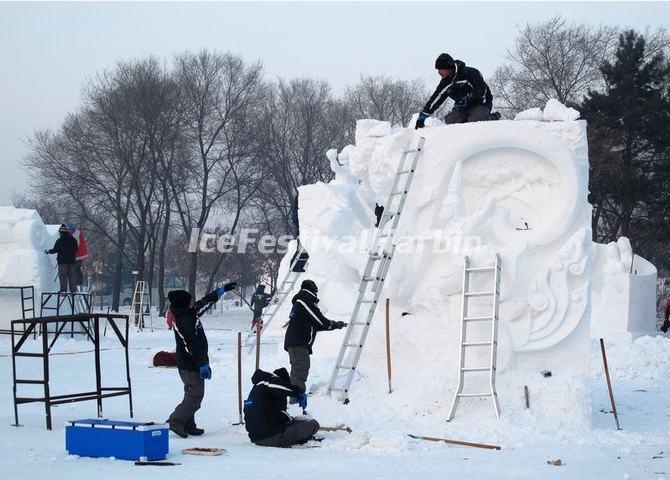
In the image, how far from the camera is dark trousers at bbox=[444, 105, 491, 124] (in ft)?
42.3

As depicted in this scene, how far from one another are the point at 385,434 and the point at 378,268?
10.6 feet

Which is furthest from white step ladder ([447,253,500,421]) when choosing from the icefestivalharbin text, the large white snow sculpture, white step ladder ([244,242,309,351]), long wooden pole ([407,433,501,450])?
white step ladder ([244,242,309,351])

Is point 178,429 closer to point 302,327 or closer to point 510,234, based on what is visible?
point 302,327

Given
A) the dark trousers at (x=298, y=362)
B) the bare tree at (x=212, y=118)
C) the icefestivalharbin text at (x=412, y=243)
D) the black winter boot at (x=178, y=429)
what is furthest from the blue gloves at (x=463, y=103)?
the bare tree at (x=212, y=118)

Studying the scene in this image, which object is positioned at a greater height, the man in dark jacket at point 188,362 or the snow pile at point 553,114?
the snow pile at point 553,114

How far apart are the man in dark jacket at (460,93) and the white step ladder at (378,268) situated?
1.72 ft

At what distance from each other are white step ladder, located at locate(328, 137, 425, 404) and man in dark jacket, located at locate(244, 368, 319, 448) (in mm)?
2062

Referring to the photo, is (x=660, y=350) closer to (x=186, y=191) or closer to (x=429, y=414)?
(x=429, y=414)

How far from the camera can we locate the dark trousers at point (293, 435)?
9.47 metres

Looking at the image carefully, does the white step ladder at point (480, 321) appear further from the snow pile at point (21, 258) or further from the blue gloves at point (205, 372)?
the snow pile at point (21, 258)

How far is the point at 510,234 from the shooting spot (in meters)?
12.3

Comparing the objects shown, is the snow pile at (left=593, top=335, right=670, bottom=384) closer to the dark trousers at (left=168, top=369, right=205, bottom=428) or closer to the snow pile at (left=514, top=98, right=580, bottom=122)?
the snow pile at (left=514, top=98, right=580, bottom=122)

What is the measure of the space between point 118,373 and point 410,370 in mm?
5761

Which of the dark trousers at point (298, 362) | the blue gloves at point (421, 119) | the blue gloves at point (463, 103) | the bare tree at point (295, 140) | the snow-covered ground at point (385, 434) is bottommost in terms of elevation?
the snow-covered ground at point (385, 434)
